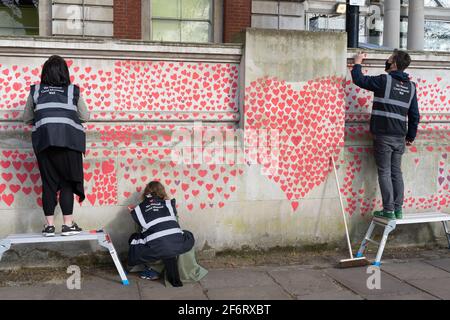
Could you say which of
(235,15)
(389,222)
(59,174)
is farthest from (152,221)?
(235,15)

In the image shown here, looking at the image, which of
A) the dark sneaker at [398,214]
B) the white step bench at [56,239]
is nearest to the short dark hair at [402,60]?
the dark sneaker at [398,214]

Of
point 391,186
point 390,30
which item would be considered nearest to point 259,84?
point 391,186

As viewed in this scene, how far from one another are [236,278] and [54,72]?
272 cm

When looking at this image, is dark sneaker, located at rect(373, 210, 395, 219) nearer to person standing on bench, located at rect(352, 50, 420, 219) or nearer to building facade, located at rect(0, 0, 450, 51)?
person standing on bench, located at rect(352, 50, 420, 219)

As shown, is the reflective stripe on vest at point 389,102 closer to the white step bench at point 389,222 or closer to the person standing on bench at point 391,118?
the person standing on bench at point 391,118

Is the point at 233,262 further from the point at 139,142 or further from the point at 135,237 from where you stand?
the point at 139,142

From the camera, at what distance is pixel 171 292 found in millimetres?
4668

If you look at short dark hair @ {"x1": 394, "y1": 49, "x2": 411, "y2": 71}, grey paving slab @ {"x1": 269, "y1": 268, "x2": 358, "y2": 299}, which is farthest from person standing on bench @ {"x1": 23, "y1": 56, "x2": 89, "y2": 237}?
short dark hair @ {"x1": 394, "y1": 49, "x2": 411, "y2": 71}

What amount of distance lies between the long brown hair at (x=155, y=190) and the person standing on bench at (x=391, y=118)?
2.54 metres

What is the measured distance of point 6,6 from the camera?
12.3m

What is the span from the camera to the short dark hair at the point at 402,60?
225 inches

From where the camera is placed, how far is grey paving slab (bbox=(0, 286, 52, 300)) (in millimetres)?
4516

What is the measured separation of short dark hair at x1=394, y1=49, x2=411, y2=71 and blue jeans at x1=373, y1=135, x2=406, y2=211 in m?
0.82

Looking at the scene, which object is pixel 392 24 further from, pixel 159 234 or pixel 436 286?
pixel 159 234
